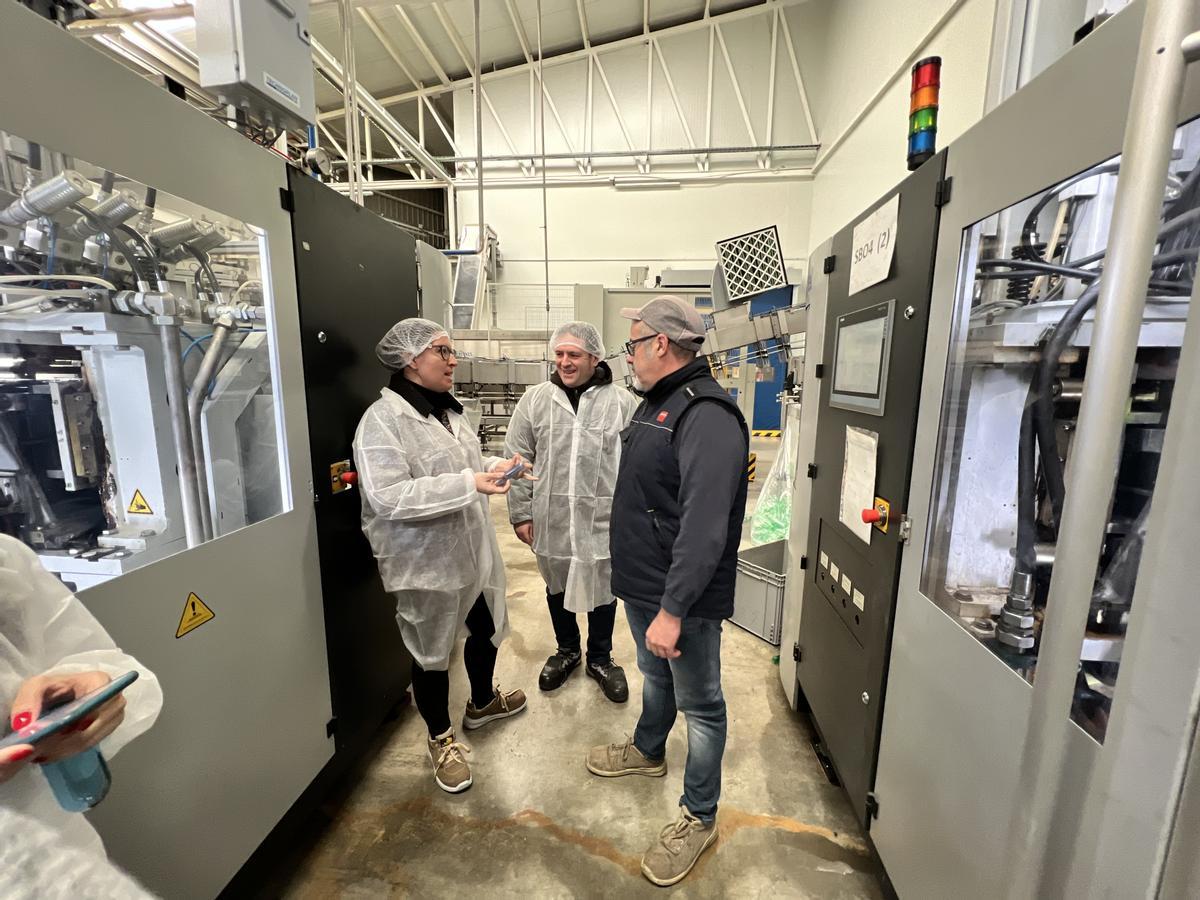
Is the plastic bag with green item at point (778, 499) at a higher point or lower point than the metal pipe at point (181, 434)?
lower

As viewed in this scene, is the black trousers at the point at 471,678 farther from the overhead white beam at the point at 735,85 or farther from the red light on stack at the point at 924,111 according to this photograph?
the overhead white beam at the point at 735,85

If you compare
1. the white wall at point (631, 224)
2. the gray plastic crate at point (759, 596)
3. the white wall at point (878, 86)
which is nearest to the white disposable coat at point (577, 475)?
the gray plastic crate at point (759, 596)

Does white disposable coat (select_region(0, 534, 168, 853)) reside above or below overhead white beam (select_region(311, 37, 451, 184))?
below

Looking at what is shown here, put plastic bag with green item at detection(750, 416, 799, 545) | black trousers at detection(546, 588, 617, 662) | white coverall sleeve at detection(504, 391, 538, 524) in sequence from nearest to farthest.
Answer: white coverall sleeve at detection(504, 391, 538, 524) < black trousers at detection(546, 588, 617, 662) < plastic bag with green item at detection(750, 416, 799, 545)

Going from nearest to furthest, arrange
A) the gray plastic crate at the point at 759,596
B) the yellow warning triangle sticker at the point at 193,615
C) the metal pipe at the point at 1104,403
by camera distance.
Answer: the metal pipe at the point at 1104,403
the yellow warning triangle sticker at the point at 193,615
the gray plastic crate at the point at 759,596

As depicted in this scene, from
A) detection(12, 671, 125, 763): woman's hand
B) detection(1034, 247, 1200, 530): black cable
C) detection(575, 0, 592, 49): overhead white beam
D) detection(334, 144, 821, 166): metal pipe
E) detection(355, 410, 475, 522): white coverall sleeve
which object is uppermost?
detection(575, 0, 592, 49): overhead white beam

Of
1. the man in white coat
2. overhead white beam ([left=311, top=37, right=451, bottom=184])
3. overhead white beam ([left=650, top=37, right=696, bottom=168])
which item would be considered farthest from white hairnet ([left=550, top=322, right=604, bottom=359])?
overhead white beam ([left=650, top=37, right=696, bottom=168])

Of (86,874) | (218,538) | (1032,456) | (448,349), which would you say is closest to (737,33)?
(448,349)

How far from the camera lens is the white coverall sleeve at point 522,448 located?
1919mm

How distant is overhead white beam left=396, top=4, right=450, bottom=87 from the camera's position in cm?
414

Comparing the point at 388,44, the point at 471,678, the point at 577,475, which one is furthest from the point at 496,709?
the point at 388,44

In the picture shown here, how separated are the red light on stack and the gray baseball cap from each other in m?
0.58

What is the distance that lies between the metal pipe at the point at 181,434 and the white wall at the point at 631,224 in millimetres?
4861

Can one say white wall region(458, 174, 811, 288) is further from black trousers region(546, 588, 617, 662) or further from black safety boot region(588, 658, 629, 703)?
black safety boot region(588, 658, 629, 703)
